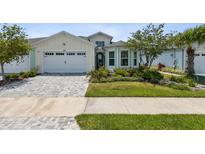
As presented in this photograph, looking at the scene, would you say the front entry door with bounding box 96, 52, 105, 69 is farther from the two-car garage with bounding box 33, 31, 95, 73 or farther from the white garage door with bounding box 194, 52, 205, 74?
the white garage door with bounding box 194, 52, 205, 74

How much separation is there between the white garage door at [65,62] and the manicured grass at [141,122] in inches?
598

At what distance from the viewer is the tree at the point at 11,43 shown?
15.4m

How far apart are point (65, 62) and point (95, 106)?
46.3 ft

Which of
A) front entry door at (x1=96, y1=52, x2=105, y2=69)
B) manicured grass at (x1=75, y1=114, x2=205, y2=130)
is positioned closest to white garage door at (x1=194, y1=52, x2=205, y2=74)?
front entry door at (x1=96, y1=52, x2=105, y2=69)

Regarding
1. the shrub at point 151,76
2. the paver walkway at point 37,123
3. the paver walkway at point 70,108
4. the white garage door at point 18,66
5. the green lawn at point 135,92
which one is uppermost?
the white garage door at point 18,66

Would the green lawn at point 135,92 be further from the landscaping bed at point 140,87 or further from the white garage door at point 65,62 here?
the white garage door at point 65,62

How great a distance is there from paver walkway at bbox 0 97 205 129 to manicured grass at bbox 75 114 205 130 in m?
0.47

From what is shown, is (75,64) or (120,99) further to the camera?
(75,64)

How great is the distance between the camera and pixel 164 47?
17.1m

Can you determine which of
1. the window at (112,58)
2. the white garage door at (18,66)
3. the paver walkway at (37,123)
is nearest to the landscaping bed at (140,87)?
the paver walkway at (37,123)
